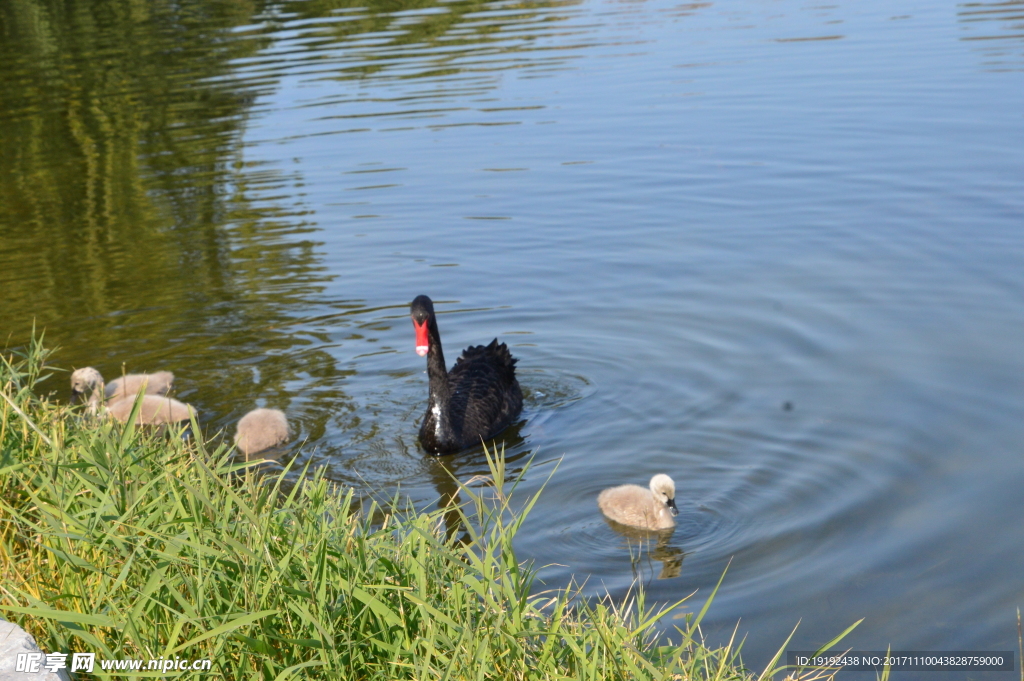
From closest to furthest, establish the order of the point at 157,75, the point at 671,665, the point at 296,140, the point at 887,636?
1. the point at 671,665
2. the point at 887,636
3. the point at 296,140
4. the point at 157,75

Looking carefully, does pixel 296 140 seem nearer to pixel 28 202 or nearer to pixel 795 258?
pixel 28 202

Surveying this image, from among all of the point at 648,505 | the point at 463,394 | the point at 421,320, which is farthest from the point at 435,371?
the point at 648,505

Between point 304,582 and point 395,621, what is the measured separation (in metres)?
0.41

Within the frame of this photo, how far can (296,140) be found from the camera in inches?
637

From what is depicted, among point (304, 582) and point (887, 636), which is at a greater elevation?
point (304, 582)

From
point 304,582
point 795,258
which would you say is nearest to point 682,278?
point 795,258

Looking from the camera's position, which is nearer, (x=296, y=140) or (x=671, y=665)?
(x=671, y=665)

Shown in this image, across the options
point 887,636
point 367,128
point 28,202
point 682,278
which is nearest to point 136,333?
point 682,278

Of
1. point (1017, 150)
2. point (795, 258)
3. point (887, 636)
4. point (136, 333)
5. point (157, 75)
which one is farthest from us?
point (157, 75)

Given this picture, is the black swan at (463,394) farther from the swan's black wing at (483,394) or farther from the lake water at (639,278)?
the lake water at (639,278)

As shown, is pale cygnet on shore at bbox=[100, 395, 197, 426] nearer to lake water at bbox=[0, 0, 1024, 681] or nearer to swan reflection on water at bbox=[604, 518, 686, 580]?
lake water at bbox=[0, 0, 1024, 681]

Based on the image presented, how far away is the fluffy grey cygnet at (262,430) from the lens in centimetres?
699

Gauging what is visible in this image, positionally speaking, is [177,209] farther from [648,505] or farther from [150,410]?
[648,505]

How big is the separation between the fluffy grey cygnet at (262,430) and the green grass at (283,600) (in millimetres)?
2698
